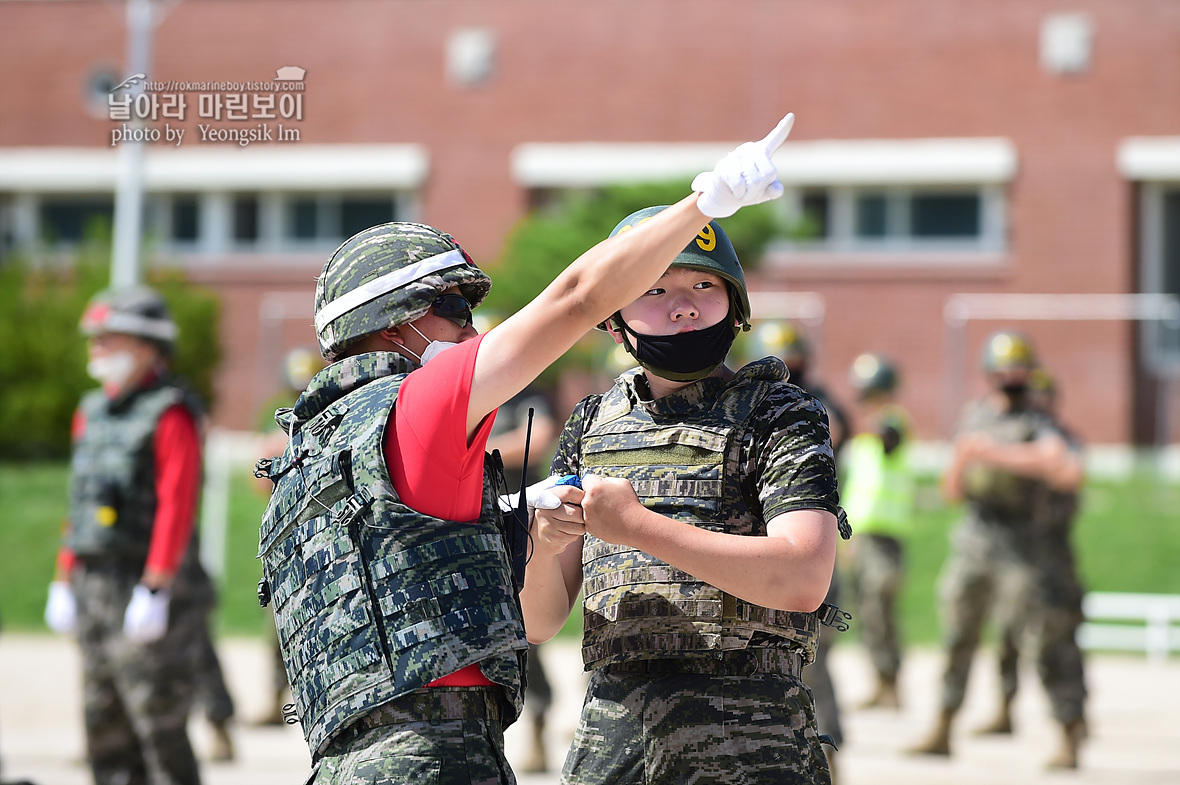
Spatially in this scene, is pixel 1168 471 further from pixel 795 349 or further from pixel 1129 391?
pixel 795 349

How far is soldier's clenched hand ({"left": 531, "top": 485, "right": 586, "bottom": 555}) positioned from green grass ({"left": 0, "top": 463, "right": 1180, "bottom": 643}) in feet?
39.7

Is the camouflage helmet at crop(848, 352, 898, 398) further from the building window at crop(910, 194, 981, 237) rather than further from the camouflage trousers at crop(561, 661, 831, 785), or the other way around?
the building window at crop(910, 194, 981, 237)

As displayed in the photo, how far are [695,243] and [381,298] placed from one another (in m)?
0.76

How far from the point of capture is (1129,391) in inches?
946

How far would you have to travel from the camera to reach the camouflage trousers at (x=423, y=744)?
264cm

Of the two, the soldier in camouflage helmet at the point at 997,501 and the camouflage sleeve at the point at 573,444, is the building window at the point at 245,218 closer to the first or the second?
the soldier in camouflage helmet at the point at 997,501

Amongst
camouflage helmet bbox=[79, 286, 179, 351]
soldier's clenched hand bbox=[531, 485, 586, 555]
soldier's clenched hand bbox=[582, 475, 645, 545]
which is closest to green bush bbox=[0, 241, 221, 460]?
camouflage helmet bbox=[79, 286, 179, 351]

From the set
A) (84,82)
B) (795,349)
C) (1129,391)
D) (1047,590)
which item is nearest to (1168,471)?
(1129,391)

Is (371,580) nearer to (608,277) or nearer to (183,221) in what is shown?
(608,277)

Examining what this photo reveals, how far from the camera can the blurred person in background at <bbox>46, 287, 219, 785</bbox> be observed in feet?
20.5

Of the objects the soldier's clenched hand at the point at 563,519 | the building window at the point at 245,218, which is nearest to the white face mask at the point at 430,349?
the soldier's clenched hand at the point at 563,519

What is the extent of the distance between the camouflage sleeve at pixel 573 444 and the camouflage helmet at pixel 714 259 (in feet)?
1.43

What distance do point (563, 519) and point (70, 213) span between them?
27135 millimetres

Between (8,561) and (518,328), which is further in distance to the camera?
(8,561)
